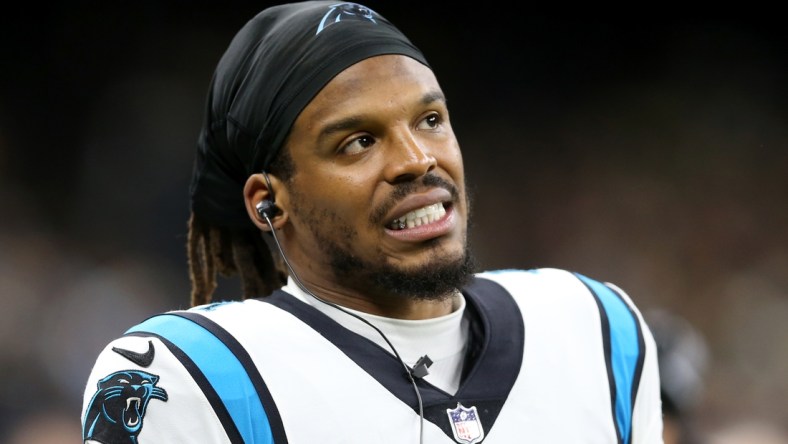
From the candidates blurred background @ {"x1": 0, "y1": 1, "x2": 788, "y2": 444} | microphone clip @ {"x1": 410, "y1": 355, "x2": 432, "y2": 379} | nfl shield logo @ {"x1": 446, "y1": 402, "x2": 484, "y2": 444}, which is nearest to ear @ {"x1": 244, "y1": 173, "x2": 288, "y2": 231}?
microphone clip @ {"x1": 410, "y1": 355, "x2": 432, "y2": 379}

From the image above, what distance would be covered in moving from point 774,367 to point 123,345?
4.12m

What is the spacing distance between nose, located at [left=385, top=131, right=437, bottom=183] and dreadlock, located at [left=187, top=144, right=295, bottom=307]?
53cm

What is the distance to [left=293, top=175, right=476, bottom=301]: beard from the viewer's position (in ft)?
6.32

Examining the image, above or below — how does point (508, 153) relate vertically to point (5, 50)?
below

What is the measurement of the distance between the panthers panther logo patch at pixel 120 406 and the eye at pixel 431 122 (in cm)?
66

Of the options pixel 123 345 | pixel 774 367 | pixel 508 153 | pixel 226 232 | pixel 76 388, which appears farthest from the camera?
A: pixel 508 153

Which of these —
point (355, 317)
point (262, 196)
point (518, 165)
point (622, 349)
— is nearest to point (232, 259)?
point (262, 196)

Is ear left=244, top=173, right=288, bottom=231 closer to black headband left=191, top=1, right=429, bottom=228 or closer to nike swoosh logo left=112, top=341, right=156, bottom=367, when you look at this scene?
black headband left=191, top=1, right=429, bottom=228

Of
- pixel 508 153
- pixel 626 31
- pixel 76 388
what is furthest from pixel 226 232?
pixel 626 31

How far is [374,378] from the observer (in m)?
1.88

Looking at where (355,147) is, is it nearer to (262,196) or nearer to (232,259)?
(262,196)

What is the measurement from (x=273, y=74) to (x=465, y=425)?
28.4 inches

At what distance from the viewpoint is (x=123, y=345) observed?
1.79 metres

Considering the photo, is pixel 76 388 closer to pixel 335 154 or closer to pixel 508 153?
pixel 508 153
